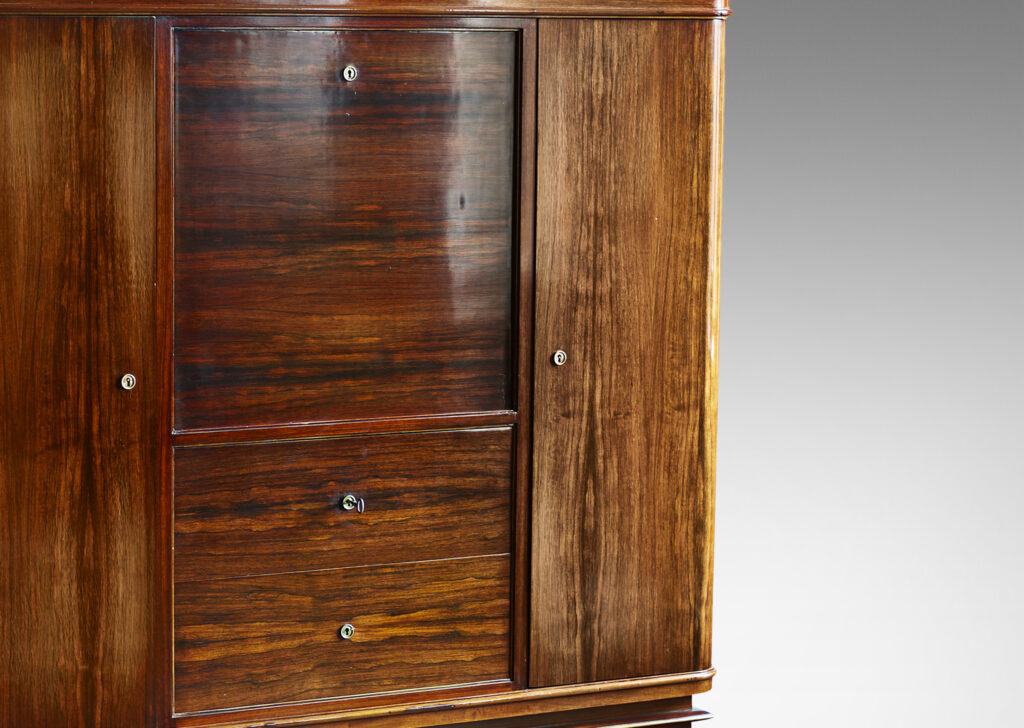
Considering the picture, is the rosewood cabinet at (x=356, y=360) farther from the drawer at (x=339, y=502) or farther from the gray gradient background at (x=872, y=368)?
the gray gradient background at (x=872, y=368)

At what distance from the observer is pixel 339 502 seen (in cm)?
230

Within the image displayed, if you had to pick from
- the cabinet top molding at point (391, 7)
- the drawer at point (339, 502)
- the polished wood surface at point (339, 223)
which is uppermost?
the cabinet top molding at point (391, 7)

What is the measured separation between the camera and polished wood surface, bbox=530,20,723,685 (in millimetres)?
2342

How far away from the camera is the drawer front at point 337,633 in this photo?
2268 mm

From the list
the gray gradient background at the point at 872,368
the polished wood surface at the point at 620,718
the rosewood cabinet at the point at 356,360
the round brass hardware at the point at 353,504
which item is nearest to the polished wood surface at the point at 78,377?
the rosewood cabinet at the point at 356,360

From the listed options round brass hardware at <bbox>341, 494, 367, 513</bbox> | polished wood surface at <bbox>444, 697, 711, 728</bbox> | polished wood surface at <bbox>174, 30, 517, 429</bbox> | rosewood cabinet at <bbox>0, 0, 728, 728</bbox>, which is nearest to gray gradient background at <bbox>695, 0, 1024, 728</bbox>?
polished wood surface at <bbox>444, 697, 711, 728</bbox>

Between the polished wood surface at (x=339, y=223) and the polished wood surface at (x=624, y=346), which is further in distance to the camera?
the polished wood surface at (x=624, y=346)

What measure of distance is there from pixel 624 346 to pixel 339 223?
1.78 ft

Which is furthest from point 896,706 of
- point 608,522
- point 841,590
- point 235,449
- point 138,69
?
point 138,69

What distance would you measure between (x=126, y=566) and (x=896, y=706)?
6.41ft

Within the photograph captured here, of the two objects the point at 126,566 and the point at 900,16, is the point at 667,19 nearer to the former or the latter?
the point at 900,16

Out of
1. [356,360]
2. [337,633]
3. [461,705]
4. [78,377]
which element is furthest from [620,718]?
[78,377]

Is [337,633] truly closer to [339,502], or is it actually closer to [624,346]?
[339,502]

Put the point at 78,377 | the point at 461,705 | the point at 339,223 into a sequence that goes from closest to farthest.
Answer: the point at 78,377 → the point at 339,223 → the point at 461,705
